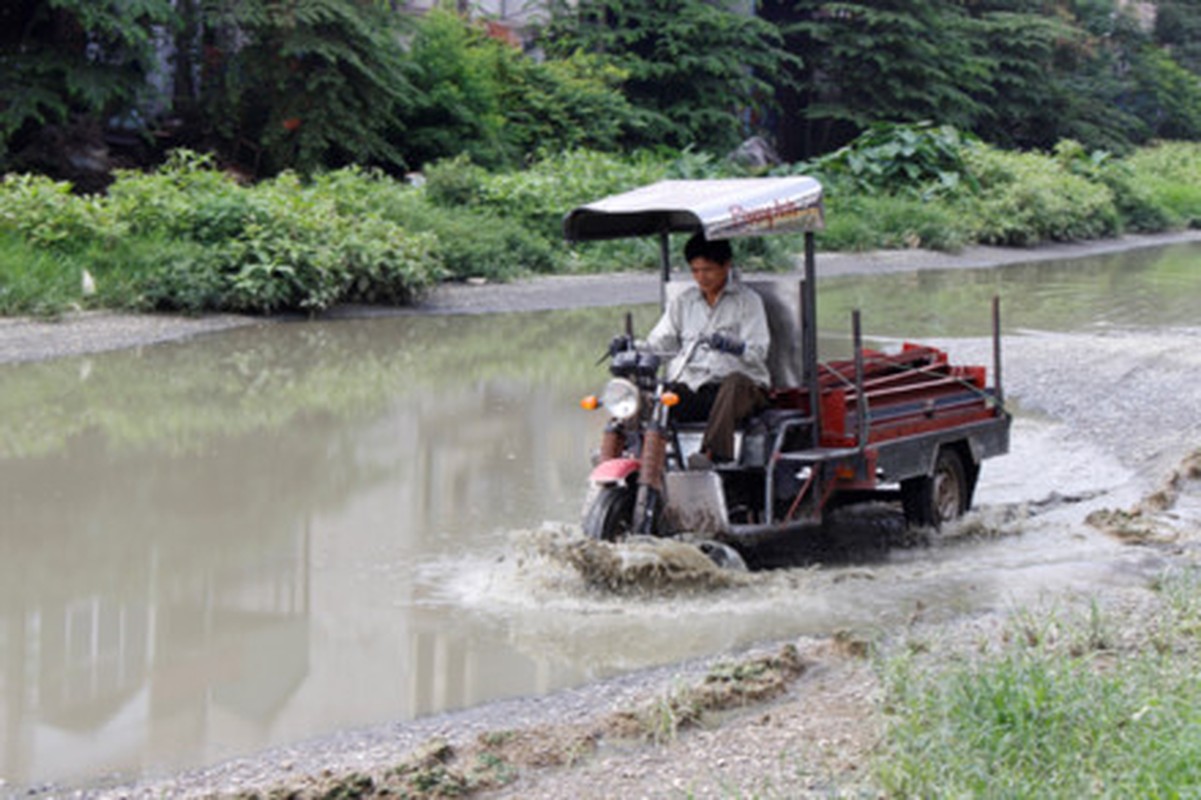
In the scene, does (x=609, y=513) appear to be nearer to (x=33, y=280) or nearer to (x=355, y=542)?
(x=355, y=542)

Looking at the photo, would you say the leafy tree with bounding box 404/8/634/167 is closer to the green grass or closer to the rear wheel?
the green grass

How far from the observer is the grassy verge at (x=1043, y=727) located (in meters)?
4.91

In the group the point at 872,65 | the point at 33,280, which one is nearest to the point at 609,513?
the point at 33,280

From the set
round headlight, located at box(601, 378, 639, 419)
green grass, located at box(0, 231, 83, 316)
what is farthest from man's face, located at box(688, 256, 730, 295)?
green grass, located at box(0, 231, 83, 316)

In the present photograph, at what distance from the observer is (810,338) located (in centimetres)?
907

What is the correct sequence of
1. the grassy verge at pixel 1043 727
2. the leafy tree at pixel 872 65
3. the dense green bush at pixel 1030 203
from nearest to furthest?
the grassy verge at pixel 1043 727, the dense green bush at pixel 1030 203, the leafy tree at pixel 872 65

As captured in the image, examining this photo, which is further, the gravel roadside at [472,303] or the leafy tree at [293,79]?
the leafy tree at [293,79]

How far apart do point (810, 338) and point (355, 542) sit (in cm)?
301

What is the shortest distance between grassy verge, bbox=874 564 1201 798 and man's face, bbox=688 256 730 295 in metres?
3.12

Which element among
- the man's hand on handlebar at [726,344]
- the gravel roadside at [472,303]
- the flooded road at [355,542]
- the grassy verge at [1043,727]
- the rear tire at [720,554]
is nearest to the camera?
the grassy verge at [1043,727]

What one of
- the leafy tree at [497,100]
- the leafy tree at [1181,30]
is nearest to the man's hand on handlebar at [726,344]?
the leafy tree at [497,100]

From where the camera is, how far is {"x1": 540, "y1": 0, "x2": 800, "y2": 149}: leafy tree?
35531mm

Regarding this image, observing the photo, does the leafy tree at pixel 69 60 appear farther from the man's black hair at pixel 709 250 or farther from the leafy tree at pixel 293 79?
the man's black hair at pixel 709 250

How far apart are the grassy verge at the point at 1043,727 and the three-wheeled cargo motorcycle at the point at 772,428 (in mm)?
2241
